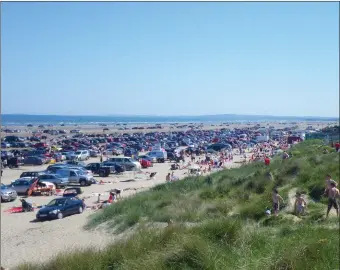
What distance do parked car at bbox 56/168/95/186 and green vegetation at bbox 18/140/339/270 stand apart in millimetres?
14319

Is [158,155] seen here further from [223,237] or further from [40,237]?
[223,237]

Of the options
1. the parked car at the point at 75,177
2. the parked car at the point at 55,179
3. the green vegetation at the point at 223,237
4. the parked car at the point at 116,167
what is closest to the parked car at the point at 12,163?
the parked car at the point at 116,167

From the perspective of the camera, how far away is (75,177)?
1305 inches

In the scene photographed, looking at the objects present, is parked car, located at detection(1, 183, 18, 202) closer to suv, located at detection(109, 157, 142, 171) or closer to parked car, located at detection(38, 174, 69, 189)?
parked car, located at detection(38, 174, 69, 189)

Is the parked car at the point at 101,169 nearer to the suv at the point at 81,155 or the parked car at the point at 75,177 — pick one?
the parked car at the point at 75,177

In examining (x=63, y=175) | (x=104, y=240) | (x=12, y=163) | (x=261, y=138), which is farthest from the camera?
(x=261, y=138)

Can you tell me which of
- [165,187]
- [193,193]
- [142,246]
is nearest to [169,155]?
[165,187]

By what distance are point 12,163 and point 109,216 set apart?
95.1ft

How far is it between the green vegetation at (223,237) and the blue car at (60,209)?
2711 mm

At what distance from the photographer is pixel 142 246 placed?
30.5ft

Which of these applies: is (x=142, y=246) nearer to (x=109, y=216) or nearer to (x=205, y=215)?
(x=205, y=215)

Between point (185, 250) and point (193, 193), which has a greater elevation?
point (185, 250)

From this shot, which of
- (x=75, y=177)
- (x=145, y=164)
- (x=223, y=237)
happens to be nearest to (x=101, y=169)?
(x=75, y=177)

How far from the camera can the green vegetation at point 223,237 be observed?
7785 millimetres
